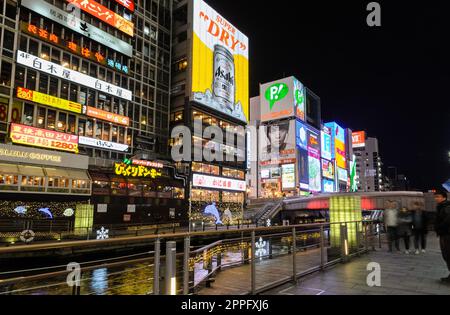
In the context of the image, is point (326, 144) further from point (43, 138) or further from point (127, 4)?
point (43, 138)

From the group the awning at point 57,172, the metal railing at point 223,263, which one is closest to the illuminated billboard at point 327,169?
the awning at point 57,172

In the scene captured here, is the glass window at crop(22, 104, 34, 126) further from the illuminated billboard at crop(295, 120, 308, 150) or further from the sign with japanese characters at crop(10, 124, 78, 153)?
the illuminated billboard at crop(295, 120, 308, 150)

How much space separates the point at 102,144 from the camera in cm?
4066

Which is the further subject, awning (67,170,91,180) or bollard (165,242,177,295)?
awning (67,170,91,180)

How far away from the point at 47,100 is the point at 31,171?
26.4 ft

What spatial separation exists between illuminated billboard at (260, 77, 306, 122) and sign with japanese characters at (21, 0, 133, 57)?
57.7 metres

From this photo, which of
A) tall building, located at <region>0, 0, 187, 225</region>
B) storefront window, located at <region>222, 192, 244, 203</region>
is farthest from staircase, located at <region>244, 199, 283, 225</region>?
tall building, located at <region>0, 0, 187, 225</region>

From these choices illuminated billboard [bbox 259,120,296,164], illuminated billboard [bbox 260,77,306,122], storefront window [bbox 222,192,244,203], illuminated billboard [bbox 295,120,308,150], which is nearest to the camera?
storefront window [bbox 222,192,244,203]

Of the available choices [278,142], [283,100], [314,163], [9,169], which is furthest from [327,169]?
[9,169]

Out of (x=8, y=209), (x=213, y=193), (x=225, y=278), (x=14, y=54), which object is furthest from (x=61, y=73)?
(x=225, y=278)

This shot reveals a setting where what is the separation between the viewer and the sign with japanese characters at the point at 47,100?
1289 inches

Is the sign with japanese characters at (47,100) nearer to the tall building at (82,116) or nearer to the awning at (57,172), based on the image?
the tall building at (82,116)

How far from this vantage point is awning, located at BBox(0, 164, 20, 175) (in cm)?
2904

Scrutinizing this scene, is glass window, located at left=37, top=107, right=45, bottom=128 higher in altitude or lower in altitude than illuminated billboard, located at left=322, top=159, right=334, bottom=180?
lower
